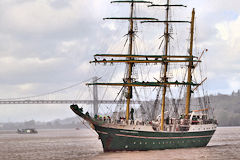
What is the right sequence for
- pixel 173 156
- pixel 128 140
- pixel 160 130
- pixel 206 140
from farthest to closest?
pixel 206 140
pixel 160 130
pixel 128 140
pixel 173 156

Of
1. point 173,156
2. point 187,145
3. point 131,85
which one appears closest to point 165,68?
point 131,85

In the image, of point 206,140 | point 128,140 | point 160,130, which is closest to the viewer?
point 128,140

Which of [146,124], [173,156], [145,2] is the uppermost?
[145,2]

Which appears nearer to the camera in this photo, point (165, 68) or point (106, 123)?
point (106, 123)

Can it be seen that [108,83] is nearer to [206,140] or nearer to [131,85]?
[131,85]

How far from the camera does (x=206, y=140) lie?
226 ft

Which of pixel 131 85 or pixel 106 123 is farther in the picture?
pixel 131 85

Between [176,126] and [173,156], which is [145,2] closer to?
[176,126]

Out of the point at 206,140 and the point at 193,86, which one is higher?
the point at 193,86

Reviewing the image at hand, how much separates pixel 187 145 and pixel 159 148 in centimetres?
631

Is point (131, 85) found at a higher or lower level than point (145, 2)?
lower

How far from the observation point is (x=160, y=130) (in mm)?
61750

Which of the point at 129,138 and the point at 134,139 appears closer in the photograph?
the point at 129,138

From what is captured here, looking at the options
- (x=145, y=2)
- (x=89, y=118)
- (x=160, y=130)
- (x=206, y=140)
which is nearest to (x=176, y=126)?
(x=160, y=130)
